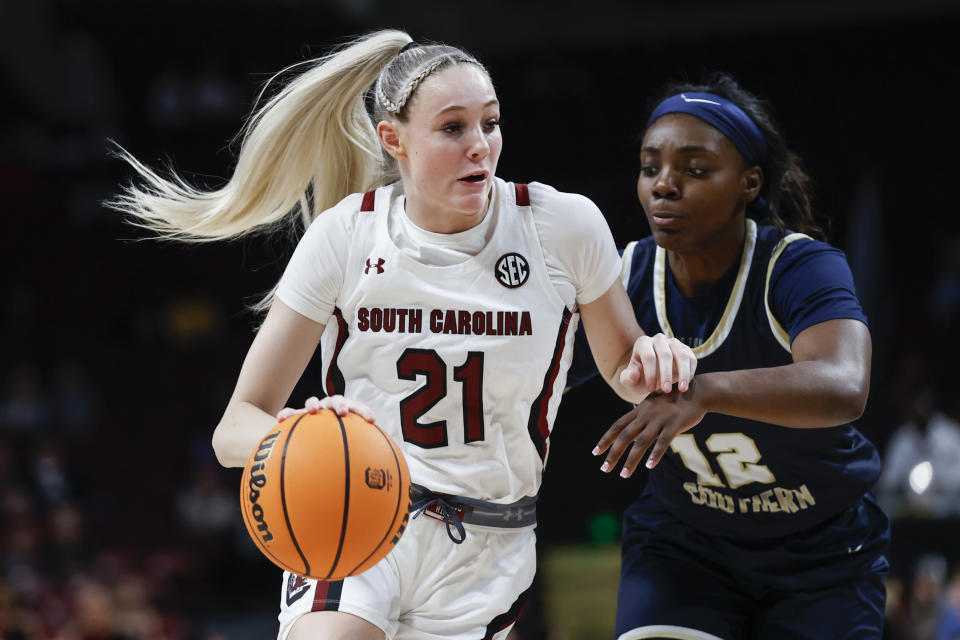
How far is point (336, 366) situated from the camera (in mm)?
2842

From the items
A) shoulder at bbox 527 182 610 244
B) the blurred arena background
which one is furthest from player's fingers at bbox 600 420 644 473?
the blurred arena background

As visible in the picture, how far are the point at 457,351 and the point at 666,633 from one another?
36.9 inches

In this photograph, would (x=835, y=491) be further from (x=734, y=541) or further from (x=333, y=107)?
(x=333, y=107)

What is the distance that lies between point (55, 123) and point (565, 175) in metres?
8.13

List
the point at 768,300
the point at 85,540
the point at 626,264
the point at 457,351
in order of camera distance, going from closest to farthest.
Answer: the point at 457,351 → the point at 768,300 → the point at 626,264 → the point at 85,540

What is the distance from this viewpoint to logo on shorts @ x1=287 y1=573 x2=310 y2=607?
262 cm

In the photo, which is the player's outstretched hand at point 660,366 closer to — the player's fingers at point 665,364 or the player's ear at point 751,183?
the player's fingers at point 665,364

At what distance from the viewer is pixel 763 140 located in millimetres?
3188

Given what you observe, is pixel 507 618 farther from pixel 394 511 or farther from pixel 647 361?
pixel 647 361

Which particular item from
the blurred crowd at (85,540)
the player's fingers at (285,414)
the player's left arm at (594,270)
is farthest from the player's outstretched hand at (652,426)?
the blurred crowd at (85,540)

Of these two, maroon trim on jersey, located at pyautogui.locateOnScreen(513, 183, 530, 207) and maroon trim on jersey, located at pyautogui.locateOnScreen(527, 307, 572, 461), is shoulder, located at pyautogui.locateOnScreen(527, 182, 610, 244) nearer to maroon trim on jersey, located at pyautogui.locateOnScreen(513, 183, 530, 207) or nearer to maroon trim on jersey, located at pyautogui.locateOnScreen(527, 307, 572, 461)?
maroon trim on jersey, located at pyautogui.locateOnScreen(513, 183, 530, 207)

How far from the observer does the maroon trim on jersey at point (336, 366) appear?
2809mm

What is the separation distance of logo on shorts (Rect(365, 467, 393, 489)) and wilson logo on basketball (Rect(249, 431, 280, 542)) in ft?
0.73

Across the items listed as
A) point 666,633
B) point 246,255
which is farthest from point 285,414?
point 246,255
